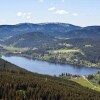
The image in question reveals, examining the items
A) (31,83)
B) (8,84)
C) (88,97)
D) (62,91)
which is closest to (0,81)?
(8,84)

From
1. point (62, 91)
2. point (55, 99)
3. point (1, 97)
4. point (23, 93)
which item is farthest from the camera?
point (62, 91)

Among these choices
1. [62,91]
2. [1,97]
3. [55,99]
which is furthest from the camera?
[62,91]

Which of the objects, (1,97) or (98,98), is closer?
(1,97)

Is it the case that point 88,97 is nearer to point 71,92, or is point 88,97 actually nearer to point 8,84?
point 71,92

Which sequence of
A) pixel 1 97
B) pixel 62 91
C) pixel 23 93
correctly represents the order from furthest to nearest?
pixel 62 91
pixel 23 93
pixel 1 97

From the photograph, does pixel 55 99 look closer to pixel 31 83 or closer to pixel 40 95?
pixel 40 95

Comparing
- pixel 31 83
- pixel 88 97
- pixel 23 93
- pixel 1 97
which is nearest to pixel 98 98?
pixel 88 97

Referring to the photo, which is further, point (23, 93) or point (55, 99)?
point (55, 99)

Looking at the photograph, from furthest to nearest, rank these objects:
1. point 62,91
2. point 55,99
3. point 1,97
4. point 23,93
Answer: point 62,91
point 55,99
point 23,93
point 1,97

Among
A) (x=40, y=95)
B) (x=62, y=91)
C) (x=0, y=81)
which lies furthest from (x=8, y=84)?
(x=62, y=91)
